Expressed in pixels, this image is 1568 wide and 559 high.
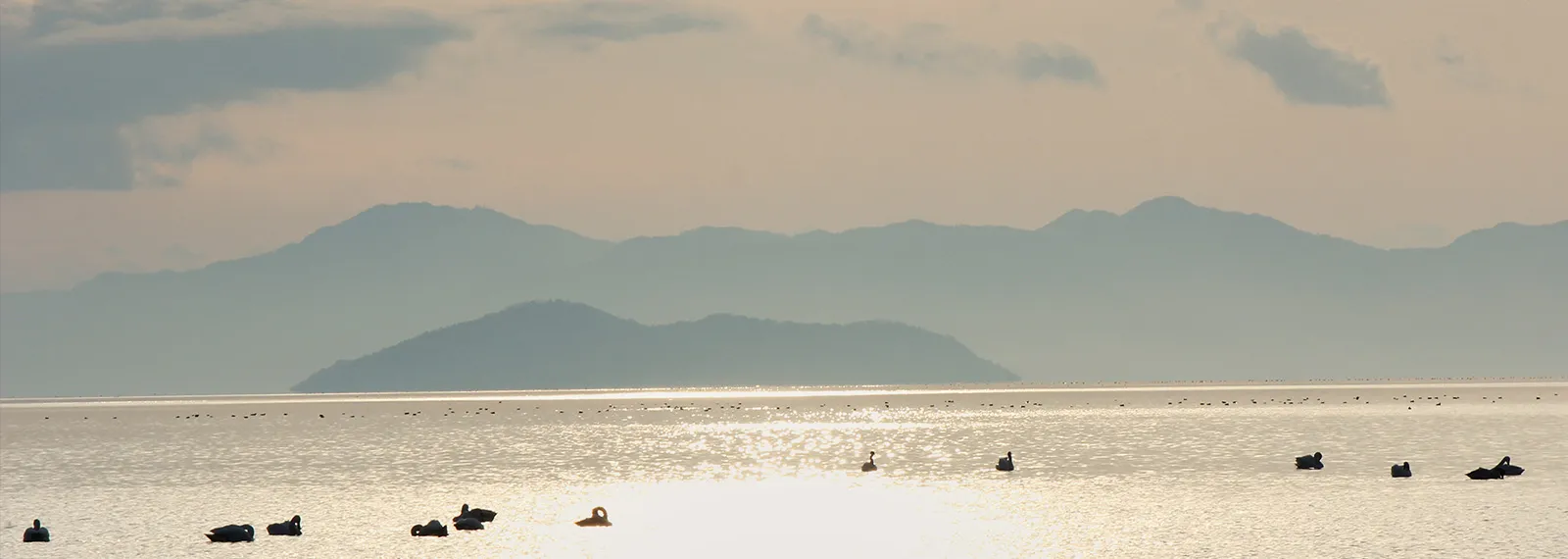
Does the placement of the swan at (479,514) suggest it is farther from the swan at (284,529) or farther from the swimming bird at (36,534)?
the swimming bird at (36,534)

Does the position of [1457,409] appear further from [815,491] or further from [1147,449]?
[815,491]

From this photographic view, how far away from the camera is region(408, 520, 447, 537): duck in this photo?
191 ft

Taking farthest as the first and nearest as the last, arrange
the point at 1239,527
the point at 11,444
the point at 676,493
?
the point at 11,444 → the point at 676,493 → the point at 1239,527

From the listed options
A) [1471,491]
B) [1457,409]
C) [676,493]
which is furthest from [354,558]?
[1457,409]

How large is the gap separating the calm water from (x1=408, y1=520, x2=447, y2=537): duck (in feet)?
2.34

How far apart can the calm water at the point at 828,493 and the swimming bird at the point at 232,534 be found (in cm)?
51

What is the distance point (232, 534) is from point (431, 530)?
602 centimetres

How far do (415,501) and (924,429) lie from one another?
267 feet

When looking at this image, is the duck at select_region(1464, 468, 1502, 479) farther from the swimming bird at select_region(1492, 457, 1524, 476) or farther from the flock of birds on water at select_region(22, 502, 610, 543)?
the flock of birds on water at select_region(22, 502, 610, 543)

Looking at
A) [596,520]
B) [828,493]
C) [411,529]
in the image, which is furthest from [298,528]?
[828,493]

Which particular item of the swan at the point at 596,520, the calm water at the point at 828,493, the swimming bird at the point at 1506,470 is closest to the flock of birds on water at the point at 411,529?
the swan at the point at 596,520

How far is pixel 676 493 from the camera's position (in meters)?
77.8

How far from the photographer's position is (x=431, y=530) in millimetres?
58438

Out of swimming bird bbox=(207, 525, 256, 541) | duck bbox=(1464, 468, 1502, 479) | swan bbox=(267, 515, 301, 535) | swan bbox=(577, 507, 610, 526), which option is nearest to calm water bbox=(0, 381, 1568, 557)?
swimming bird bbox=(207, 525, 256, 541)
